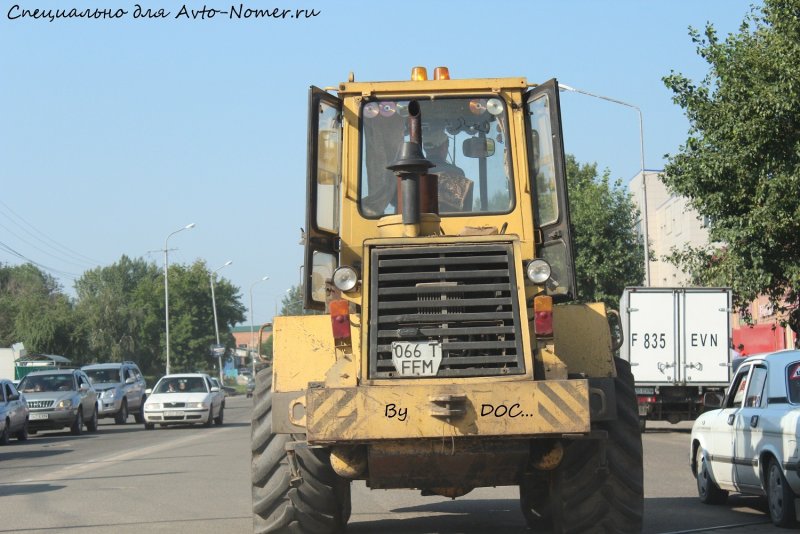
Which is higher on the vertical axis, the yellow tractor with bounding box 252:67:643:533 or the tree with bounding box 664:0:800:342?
the tree with bounding box 664:0:800:342

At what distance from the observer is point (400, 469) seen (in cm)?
845

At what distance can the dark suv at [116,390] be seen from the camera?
41.6 meters

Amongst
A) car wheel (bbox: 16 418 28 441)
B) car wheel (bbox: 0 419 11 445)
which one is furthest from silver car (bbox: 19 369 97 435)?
car wheel (bbox: 0 419 11 445)

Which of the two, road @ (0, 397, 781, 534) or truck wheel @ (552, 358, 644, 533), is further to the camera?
road @ (0, 397, 781, 534)

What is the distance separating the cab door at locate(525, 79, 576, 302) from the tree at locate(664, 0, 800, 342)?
1585 centimetres

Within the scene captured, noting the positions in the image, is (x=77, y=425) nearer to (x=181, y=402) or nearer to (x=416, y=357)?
(x=181, y=402)

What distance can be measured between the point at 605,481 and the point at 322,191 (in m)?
2.91

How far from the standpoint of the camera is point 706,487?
45.8 feet

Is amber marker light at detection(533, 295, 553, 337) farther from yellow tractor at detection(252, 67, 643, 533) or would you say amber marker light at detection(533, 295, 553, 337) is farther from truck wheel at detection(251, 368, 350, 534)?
truck wheel at detection(251, 368, 350, 534)

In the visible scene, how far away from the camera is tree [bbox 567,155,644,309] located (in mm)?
57906

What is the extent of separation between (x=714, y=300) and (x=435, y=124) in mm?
20422

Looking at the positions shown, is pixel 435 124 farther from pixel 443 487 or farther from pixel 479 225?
pixel 443 487

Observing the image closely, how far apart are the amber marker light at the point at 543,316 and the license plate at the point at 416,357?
684 millimetres

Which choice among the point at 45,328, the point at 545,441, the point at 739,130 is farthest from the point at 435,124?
the point at 45,328
